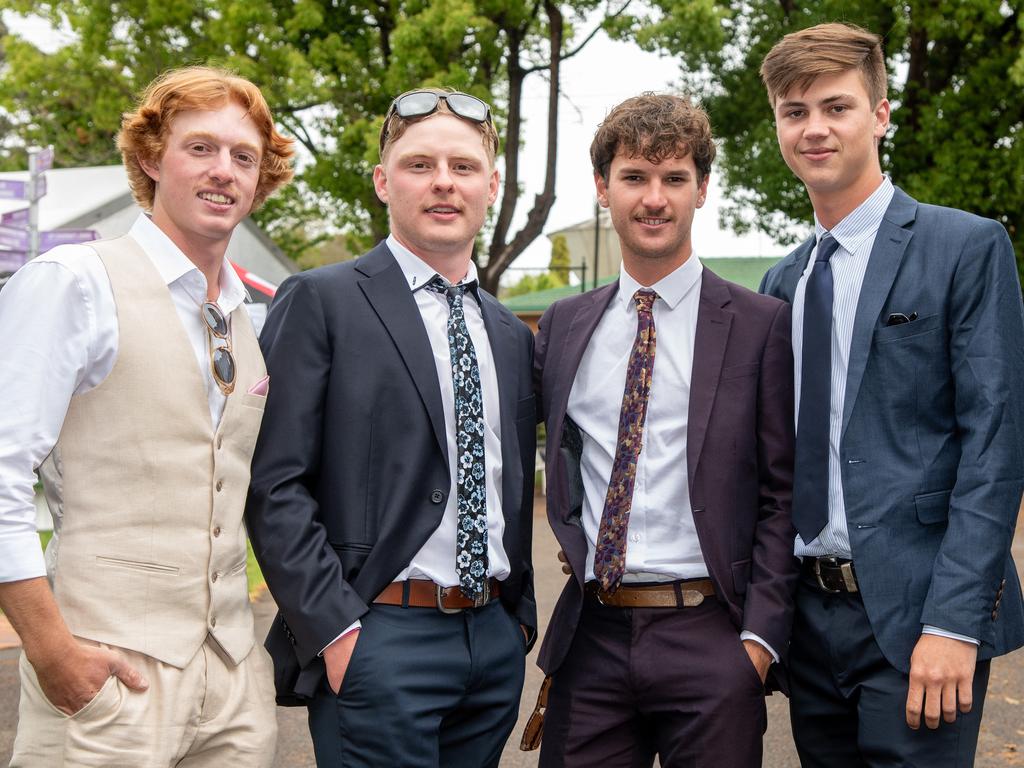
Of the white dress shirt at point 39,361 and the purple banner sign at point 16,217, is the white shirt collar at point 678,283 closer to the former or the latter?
the white dress shirt at point 39,361

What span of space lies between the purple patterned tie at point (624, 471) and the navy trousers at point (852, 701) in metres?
0.57

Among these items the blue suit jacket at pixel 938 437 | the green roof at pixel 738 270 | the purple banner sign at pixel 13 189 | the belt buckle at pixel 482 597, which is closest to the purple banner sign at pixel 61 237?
the purple banner sign at pixel 13 189

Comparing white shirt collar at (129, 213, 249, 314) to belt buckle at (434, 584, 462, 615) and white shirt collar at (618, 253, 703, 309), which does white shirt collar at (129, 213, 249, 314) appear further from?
white shirt collar at (618, 253, 703, 309)

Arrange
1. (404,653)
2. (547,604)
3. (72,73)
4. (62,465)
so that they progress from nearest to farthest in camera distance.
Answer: (62,465) < (404,653) < (547,604) < (72,73)

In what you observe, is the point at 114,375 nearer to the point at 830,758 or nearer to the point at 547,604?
the point at 830,758

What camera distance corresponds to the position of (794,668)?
10.3 ft

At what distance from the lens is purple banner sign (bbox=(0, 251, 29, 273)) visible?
11156 millimetres

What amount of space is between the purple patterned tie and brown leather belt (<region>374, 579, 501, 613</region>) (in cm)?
41

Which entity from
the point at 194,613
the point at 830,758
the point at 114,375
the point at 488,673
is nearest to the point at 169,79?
the point at 114,375

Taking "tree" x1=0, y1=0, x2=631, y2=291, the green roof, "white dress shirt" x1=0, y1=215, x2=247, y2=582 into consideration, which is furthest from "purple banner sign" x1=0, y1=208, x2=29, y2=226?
the green roof

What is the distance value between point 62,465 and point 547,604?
606cm

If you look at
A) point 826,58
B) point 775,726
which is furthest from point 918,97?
point 826,58

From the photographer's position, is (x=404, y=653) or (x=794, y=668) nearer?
(x=404, y=653)

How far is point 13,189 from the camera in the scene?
12.0 m
